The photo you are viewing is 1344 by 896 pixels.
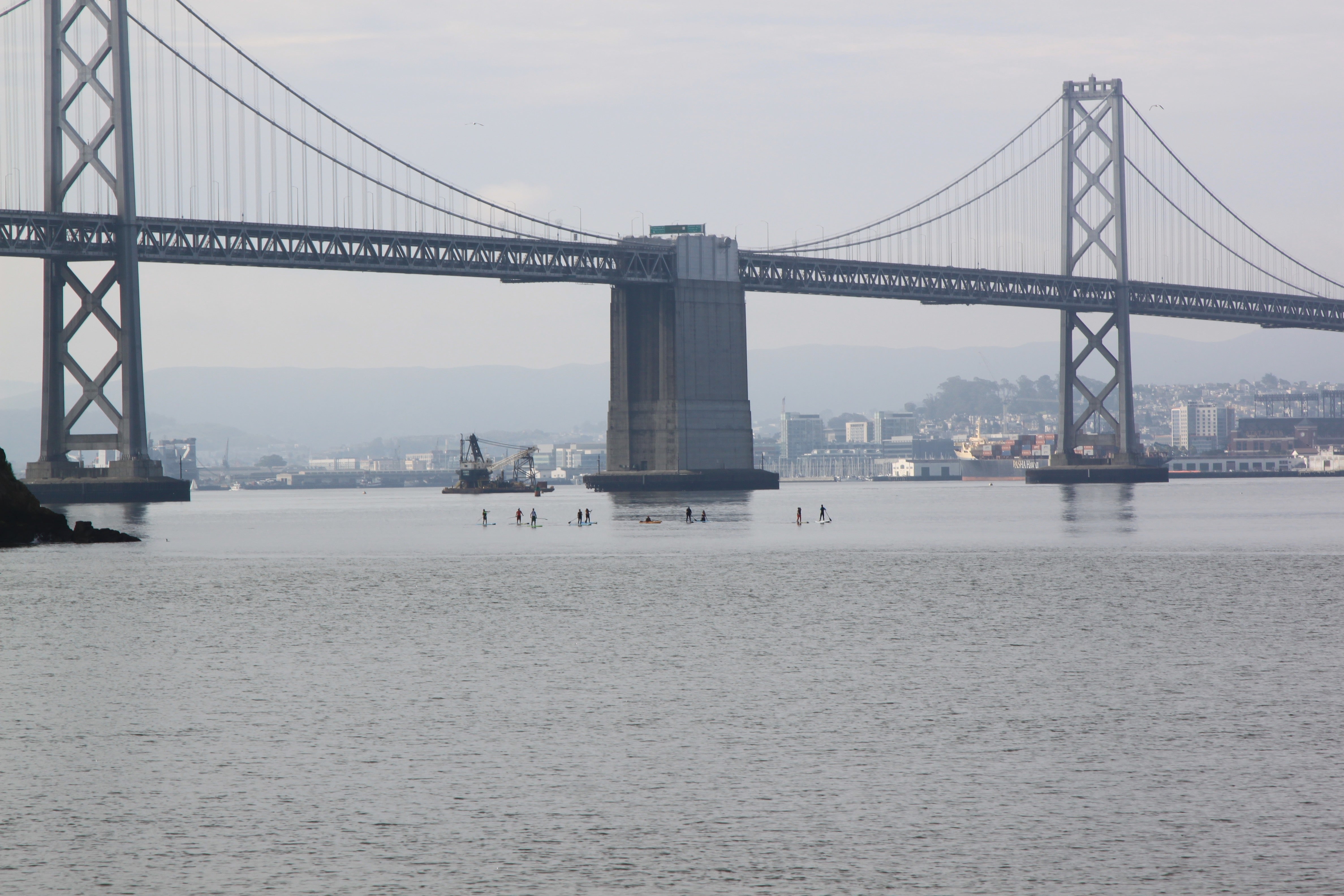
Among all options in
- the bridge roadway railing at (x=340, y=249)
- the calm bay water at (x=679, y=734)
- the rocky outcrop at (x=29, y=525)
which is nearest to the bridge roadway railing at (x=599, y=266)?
Result: the bridge roadway railing at (x=340, y=249)

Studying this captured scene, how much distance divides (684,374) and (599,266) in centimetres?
916

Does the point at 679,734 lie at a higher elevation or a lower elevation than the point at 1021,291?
lower

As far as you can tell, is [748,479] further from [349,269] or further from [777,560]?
[777,560]

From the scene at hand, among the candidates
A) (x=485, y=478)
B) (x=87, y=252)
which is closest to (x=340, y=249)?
(x=87, y=252)

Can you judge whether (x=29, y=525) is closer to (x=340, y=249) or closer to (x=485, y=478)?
(x=340, y=249)

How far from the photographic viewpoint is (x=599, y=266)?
113125mm

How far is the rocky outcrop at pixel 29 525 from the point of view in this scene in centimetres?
6047

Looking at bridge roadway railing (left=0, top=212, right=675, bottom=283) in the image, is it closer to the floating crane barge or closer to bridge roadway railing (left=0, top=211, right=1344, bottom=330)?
bridge roadway railing (left=0, top=211, right=1344, bottom=330)

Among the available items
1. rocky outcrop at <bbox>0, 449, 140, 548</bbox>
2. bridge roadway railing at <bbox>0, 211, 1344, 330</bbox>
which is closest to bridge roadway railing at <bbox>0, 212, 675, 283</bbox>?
bridge roadway railing at <bbox>0, 211, 1344, 330</bbox>

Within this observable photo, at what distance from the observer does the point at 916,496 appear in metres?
152

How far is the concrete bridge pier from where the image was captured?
11244 cm

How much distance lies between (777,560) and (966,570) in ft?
21.9

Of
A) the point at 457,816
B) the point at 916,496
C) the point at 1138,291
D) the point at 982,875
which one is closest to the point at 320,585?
the point at 457,816

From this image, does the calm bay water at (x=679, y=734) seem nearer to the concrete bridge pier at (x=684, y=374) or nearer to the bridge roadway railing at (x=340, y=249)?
the bridge roadway railing at (x=340, y=249)
